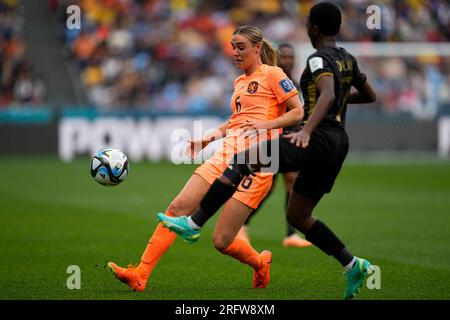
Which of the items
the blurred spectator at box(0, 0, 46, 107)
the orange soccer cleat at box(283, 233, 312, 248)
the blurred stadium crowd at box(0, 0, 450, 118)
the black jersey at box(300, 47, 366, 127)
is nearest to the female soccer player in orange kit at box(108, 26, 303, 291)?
the black jersey at box(300, 47, 366, 127)

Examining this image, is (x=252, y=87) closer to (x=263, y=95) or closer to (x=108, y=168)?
(x=263, y=95)

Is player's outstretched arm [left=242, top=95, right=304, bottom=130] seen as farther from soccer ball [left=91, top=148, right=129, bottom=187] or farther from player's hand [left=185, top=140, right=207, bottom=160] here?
soccer ball [left=91, top=148, right=129, bottom=187]

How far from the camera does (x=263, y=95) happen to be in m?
8.02

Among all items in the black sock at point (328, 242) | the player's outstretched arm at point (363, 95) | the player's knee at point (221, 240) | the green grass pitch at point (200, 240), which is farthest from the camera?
the green grass pitch at point (200, 240)

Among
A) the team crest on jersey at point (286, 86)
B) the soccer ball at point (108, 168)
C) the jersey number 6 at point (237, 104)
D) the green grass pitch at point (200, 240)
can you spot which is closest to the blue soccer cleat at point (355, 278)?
the green grass pitch at point (200, 240)

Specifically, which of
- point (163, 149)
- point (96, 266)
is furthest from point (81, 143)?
point (96, 266)

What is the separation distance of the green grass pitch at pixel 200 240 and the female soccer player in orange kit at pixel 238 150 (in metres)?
0.26

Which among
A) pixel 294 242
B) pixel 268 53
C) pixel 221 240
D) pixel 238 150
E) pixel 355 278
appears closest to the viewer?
pixel 355 278

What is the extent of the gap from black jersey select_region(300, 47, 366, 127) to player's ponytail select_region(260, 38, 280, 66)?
0.94m

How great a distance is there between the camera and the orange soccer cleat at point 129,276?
Answer: 302 inches

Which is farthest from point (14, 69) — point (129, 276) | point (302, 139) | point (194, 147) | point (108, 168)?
point (302, 139)

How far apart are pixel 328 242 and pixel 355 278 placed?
0.35 meters

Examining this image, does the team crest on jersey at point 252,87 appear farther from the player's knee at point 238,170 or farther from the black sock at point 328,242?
the black sock at point 328,242
